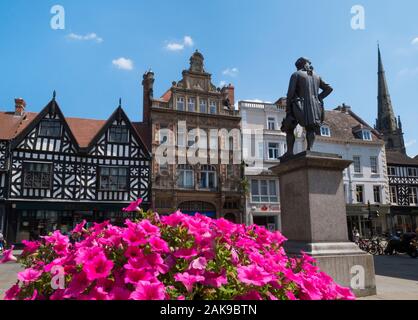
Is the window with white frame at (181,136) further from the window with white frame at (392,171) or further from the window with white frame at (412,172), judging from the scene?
the window with white frame at (412,172)

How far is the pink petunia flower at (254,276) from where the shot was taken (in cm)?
182

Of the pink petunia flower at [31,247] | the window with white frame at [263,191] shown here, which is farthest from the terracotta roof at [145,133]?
the pink petunia flower at [31,247]

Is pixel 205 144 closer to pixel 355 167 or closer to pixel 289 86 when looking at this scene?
pixel 355 167

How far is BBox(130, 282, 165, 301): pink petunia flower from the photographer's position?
1648 mm

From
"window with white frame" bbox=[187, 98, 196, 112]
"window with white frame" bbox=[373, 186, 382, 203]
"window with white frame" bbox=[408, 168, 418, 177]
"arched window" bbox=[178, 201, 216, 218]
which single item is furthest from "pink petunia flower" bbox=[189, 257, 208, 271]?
"window with white frame" bbox=[408, 168, 418, 177]

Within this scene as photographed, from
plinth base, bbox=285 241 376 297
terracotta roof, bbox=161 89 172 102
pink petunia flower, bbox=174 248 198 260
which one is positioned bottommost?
plinth base, bbox=285 241 376 297

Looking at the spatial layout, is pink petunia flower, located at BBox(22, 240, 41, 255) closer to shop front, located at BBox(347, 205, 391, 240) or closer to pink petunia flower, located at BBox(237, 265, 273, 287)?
pink petunia flower, located at BBox(237, 265, 273, 287)

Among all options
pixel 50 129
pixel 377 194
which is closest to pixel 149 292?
pixel 50 129

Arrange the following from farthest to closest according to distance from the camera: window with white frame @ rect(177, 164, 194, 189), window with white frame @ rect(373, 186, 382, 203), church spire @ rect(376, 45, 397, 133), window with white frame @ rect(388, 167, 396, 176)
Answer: church spire @ rect(376, 45, 397, 133), window with white frame @ rect(388, 167, 396, 176), window with white frame @ rect(373, 186, 382, 203), window with white frame @ rect(177, 164, 194, 189)

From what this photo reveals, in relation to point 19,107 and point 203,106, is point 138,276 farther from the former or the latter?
point 19,107

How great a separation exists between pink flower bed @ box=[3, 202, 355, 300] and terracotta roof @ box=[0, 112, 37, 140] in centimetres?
2669

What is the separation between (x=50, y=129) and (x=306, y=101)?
23700 millimetres

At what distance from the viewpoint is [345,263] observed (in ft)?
19.0
